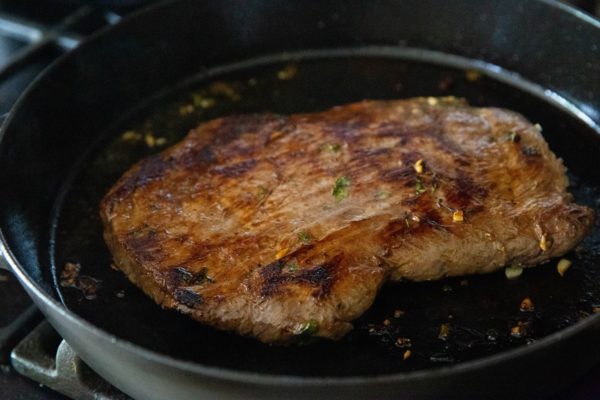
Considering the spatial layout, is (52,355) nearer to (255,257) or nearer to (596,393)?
(255,257)

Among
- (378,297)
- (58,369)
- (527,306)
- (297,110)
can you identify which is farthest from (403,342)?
(297,110)

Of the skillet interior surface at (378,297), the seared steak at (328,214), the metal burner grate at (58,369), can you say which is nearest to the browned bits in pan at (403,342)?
the skillet interior surface at (378,297)

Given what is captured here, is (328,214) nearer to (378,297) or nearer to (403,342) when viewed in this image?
(378,297)

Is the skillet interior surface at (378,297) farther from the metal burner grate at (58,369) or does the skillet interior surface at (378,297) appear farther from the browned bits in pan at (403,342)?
the metal burner grate at (58,369)

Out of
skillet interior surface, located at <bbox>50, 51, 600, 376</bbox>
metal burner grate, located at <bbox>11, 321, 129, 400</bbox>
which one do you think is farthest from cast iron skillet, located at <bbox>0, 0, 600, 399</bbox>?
metal burner grate, located at <bbox>11, 321, 129, 400</bbox>

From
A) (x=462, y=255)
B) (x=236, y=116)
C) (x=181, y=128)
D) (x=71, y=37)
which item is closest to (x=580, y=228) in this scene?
(x=462, y=255)

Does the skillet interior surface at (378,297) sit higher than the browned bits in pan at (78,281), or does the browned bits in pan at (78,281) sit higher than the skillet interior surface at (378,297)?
the skillet interior surface at (378,297)

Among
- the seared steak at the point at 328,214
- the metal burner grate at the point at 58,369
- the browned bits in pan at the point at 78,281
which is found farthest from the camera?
the browned bits in pan at the point at 78,281
